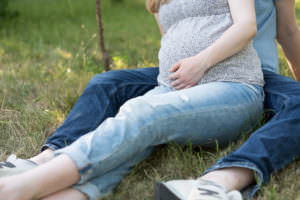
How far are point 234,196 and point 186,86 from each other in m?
0.60

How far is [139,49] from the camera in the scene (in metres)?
3.63

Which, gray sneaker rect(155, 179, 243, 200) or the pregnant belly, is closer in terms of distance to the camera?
gray sneaker rect(155, 179, 243, 200)

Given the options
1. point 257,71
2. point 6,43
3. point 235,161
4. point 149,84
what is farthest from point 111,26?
point 235,161

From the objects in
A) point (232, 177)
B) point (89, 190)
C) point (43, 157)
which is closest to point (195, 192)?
point (232, 177)

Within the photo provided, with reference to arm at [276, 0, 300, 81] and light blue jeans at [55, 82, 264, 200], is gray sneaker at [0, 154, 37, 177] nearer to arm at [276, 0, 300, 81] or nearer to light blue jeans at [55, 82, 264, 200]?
light blue jeans at [55, 82, 264, 200]

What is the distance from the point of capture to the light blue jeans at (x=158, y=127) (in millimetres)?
1188

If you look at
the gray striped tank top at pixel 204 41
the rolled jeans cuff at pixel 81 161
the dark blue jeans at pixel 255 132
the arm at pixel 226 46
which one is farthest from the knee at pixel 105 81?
the rolled jeans cuff at pixel 81 161

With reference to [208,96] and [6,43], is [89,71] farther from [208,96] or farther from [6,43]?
[6,43]

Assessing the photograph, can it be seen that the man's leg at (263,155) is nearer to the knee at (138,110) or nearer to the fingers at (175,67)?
the knee at (138,110)

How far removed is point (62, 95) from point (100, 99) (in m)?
0.62

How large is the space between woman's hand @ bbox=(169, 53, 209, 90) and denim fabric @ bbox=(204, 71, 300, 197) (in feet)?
1.22

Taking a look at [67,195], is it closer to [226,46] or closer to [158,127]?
[158,127]

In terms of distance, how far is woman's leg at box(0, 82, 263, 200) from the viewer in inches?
46.6

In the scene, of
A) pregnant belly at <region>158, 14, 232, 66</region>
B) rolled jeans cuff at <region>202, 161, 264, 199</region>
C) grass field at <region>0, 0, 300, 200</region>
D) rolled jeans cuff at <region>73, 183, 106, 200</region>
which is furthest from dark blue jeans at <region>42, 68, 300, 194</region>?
rolled jeans cuff at <region>73, 183, 106, 200</region>
